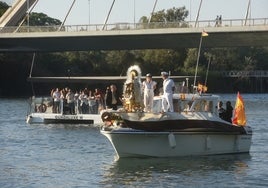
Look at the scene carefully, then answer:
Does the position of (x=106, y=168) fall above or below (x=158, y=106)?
below

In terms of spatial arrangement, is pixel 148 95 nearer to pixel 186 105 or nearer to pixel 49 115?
pixel 186 105

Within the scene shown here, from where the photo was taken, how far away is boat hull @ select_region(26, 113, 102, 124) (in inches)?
2037

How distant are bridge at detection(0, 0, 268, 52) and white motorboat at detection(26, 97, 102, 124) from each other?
3792cm

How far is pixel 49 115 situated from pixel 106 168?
23622mm

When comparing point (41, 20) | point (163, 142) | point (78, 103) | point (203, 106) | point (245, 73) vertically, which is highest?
point (41, 20)

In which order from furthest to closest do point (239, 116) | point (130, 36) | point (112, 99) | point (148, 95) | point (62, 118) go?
point (130, 36) < point (62, 118) < point (112, 99) < point (239, 116) < point (148, 95)

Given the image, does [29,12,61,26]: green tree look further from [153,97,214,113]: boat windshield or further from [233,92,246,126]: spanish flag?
[153,97,214,113]: boat windshield

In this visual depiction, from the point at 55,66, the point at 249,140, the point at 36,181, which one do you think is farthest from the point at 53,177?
the point at 55,66

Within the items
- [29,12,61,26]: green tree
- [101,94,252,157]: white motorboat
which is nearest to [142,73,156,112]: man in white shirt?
[101,94,252,157]: white motorboat

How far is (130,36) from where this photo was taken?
96875 mm

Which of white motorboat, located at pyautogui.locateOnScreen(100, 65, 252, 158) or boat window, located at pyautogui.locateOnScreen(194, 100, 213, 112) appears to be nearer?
white motorboat, located at pyautogui.locateOnScreen(100, 65, 252, 158)

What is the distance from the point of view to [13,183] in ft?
87.7

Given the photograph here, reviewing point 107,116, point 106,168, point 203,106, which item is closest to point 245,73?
point 203,106

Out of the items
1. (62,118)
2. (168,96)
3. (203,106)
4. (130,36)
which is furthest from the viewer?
(130,36)
